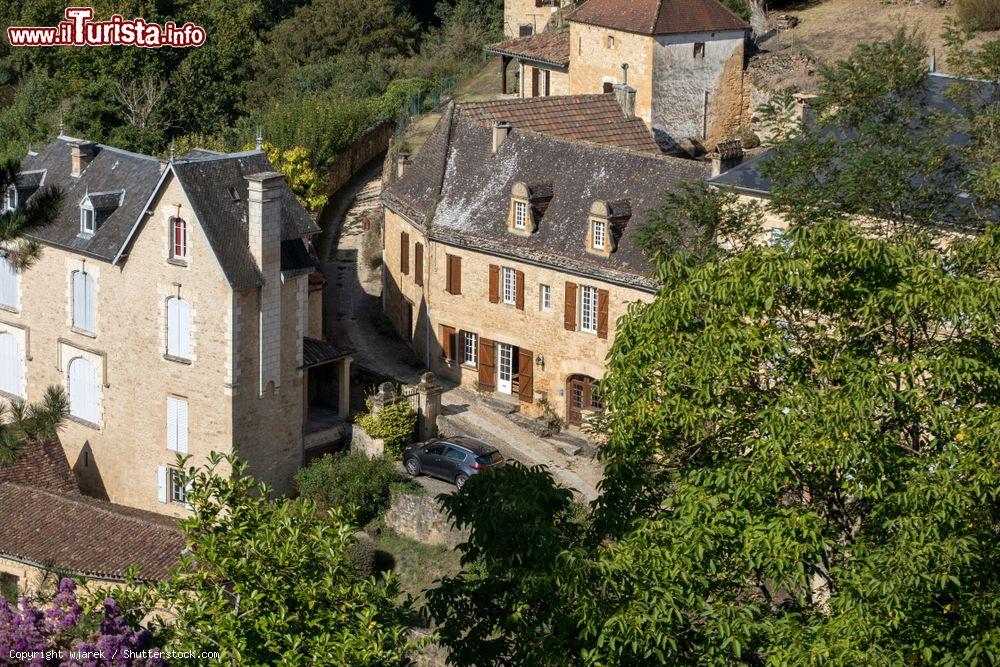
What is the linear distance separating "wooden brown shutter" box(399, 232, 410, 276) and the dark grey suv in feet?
30.5

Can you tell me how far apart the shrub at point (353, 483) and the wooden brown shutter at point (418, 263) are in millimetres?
8368

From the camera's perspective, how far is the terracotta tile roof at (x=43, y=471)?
42.9 metres

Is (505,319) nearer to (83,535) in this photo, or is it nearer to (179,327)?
(179,327)

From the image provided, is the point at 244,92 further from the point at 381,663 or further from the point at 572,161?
the point at 381,663

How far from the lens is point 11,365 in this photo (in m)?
47.6

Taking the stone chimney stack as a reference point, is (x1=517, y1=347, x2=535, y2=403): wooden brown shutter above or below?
below

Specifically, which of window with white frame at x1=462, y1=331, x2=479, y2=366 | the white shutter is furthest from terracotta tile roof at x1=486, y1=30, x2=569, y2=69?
the white shutter

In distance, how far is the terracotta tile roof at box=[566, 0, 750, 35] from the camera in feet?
199

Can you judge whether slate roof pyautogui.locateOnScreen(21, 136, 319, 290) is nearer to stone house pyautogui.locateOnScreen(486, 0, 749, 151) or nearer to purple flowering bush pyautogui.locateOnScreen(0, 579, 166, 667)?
purple flowering bush pyautogui.locateOnScreen(0, 579, 166, 667)

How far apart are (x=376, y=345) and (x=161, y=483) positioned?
998 centimetres

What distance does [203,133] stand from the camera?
79.2 meters

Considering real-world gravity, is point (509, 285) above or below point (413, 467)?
above

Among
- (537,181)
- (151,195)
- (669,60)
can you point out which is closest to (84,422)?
(151,195)

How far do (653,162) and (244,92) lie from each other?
42828mm
